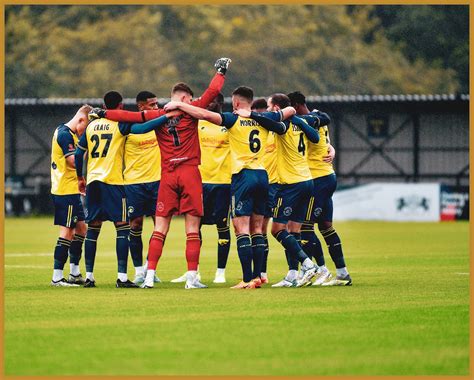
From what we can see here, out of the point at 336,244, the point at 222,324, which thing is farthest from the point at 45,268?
the point at 222,324

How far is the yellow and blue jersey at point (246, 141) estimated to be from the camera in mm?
15516

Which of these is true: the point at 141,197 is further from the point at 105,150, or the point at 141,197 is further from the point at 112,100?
the point at 112,100

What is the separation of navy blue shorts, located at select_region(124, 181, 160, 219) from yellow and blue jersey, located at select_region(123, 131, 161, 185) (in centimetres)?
7

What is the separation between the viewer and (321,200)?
16.5 meters

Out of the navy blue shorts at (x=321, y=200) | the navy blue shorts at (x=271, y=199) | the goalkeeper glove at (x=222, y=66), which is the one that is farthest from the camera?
the navy blue shorts at (x=271, y=199)

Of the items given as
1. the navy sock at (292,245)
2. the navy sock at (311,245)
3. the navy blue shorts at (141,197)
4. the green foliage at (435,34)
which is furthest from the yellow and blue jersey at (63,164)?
the green foliage at (435,34)

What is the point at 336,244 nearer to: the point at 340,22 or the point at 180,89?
the point at 180,89

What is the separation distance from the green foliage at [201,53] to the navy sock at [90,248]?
53688mm

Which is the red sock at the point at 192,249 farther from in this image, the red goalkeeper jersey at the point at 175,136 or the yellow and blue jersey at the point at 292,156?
the yellow and blue jersey at the point at 292,156

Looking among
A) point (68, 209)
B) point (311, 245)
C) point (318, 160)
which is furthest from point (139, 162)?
point (311, 245)

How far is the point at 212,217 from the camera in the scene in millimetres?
17328

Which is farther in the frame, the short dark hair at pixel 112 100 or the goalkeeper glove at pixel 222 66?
the short dark hair at pixel 112 100

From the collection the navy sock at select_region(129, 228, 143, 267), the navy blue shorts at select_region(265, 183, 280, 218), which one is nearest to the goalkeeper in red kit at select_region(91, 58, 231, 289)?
the navy sock at select_region(129, 228, 143, 267)

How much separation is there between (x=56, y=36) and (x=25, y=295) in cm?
6043
